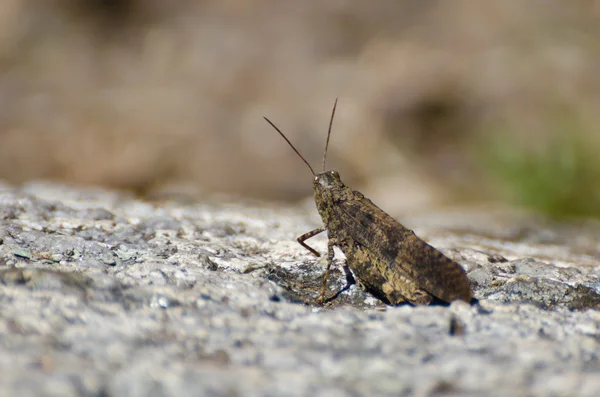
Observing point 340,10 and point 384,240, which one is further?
point 340,10

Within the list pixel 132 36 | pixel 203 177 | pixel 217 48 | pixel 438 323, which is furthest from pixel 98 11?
pixel 438 323

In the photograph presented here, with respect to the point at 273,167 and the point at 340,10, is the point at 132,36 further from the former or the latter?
the point at 273,167

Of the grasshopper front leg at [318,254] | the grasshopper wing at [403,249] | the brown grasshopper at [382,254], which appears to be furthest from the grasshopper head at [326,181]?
the grasshopper front leg at [318,254]

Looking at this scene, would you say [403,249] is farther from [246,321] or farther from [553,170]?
[553,170]

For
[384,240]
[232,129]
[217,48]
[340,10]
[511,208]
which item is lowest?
[384,240]

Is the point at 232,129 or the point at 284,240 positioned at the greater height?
the point at 232,129
